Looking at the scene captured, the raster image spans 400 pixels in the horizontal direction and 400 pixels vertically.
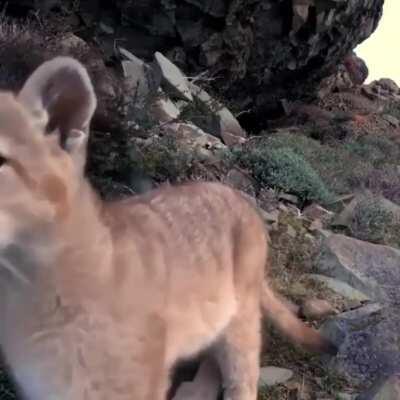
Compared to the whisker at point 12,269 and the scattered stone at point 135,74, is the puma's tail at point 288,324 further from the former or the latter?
the scattered stone at point 135,74

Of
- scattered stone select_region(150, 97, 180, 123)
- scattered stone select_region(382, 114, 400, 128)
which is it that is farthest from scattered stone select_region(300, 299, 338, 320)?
scattered stone select_region(382, 114, 400, 128)

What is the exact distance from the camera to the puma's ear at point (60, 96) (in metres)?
3.26

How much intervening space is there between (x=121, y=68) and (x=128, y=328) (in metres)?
9.48

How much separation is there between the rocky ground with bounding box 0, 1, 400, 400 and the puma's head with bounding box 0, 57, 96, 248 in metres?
2.11

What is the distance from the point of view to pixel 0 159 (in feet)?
10.00

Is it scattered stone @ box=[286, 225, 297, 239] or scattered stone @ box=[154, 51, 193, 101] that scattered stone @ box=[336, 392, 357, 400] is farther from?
scattered stone @ box=[154, 51, 193, 101]

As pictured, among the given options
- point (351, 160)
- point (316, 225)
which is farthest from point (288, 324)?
point (351, 160)

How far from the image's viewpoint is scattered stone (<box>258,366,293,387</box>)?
5711 mm

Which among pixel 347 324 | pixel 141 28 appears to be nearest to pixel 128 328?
pixel 347 324

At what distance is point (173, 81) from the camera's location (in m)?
13.5

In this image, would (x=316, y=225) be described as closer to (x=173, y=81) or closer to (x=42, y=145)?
(x=173, y=81)

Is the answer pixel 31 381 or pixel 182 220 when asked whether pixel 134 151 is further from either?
pixel 31 381

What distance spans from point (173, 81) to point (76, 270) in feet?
33.5

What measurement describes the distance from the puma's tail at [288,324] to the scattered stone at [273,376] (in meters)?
0.23
